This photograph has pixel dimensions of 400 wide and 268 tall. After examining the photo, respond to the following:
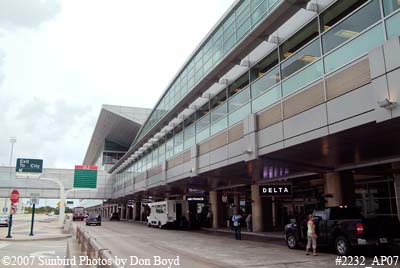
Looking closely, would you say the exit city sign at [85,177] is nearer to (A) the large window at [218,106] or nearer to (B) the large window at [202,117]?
(B) the large window at [202,117]

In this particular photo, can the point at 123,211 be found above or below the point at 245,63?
below

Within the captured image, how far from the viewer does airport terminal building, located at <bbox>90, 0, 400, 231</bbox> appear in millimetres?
13117

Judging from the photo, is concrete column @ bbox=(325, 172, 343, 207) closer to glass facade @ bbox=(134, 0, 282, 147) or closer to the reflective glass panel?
the reflective glass panel

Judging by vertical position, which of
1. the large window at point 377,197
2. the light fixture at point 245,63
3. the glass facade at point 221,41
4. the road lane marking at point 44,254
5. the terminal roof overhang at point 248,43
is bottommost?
the road lane marking at point 44,254

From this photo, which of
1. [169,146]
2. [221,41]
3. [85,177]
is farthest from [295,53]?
[85,177]

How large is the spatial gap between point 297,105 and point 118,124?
65931 millimetres

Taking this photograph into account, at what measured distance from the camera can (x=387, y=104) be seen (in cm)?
1170

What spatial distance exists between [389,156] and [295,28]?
25.0ft

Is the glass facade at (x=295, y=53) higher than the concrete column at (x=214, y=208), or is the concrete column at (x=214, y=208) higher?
the glass facade at (x=295, y=53)

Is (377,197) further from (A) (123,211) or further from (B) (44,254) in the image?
(A) (123,211)

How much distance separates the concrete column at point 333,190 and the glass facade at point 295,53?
587cm

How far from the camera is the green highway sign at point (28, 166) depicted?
40.4 m

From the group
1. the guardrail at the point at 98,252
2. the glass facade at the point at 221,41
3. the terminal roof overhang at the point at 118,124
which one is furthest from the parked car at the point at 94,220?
the guardrail at the point at 98,252

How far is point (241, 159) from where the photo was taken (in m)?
20.9
